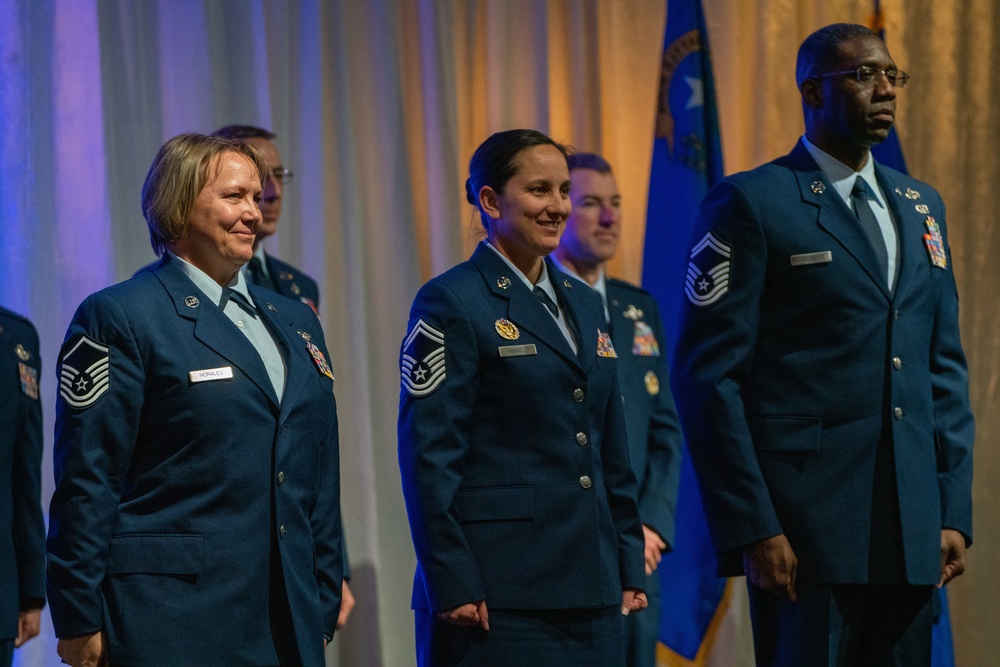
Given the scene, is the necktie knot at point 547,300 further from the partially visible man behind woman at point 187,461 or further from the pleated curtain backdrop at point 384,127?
the pleated curtain backdrop at point 384,127

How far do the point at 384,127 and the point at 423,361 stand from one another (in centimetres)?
216

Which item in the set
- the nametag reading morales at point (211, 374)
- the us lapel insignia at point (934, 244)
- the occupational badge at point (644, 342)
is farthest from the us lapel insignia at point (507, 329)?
the occupational badge at point (644, 342)

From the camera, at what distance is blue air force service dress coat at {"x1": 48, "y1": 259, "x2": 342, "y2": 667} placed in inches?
90.4

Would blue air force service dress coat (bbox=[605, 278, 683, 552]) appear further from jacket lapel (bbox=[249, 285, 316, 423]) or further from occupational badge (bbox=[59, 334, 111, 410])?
occupational badge (bbox=[59, 334, 111, 410])

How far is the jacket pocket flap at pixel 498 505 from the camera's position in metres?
2.69

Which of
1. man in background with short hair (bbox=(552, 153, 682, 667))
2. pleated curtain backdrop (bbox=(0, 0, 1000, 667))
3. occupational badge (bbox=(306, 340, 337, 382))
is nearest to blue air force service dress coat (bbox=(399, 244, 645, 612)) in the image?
occupational badge (bbox=(306, 340, 337, 382))

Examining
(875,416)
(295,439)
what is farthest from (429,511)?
(875,416)

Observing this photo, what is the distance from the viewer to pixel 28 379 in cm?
334

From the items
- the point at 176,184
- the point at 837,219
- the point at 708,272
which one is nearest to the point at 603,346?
the point at 708,272

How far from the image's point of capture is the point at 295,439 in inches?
98.7

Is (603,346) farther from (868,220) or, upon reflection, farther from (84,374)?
(84,374)

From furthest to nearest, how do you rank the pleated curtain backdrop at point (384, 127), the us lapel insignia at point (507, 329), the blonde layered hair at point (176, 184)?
1. the pleated curtain backdrop at point (384, 127)
2. the us lapel insignia at point (507, 329)
3. the blonde layered hair at point (176, 184)

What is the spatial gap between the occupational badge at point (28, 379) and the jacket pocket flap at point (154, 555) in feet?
3.76

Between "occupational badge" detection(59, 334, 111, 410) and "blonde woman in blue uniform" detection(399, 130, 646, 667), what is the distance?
2.18 feet
